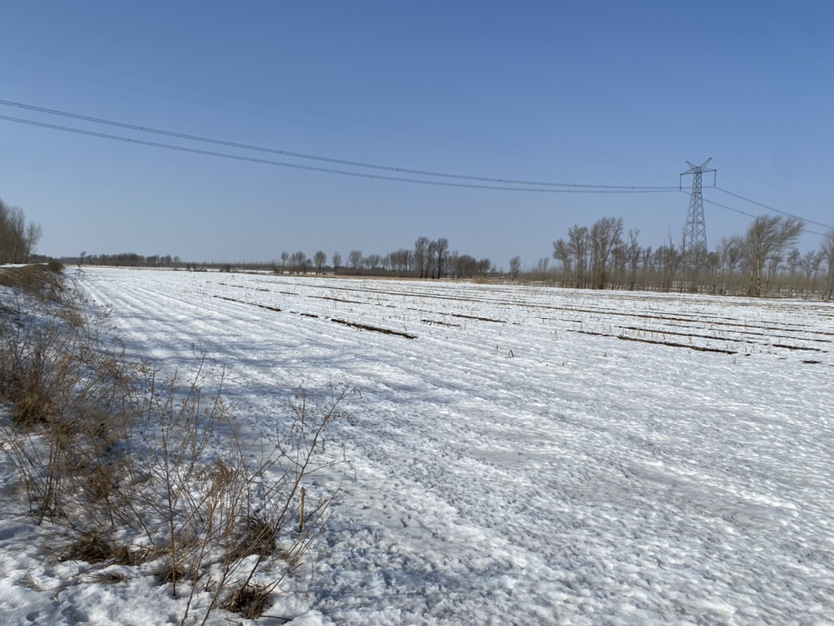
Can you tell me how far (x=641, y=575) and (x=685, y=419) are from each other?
11.9 ft

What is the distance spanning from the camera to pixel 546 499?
3.68 metres

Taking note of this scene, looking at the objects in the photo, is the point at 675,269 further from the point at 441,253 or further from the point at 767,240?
the point at 441,253

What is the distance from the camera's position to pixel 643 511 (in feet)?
11.5

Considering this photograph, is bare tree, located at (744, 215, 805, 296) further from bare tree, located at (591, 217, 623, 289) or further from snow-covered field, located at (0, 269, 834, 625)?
snow-covered field, located at (0, 269, 834, 625)

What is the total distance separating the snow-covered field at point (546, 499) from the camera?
2.47 m

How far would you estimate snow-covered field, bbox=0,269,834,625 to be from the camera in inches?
97.3

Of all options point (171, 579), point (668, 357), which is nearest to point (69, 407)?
A: point (171, 579)

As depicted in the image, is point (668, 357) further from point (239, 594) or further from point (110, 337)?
point (110, 337)

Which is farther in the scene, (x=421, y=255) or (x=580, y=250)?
(x=421, y=255)

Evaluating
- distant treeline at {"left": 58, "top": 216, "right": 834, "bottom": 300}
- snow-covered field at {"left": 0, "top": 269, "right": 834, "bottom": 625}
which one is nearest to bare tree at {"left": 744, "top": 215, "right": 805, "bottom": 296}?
distant treeline at {"left": 58, "top": 216, "right": 834, "bottom": 300}

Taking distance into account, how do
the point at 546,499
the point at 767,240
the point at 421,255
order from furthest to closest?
the point at 421,255 < the point at 767,240 < the point at 546,499

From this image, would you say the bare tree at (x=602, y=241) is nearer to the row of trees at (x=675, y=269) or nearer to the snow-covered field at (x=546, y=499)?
the row of trees at (x=675, y=269)

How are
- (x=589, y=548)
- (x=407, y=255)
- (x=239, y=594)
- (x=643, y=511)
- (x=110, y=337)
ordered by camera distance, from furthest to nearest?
(x=407, y=255), (x=110, y=337), (x=643, y=511), (x=589, y=548), (x=239, y=594)

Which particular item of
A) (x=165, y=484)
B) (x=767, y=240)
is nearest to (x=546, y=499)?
(x=165, y=484)
